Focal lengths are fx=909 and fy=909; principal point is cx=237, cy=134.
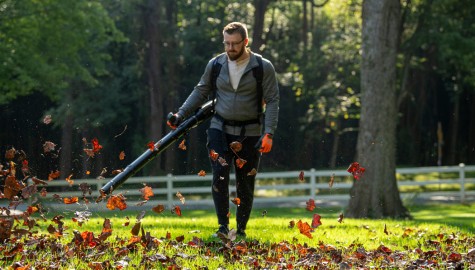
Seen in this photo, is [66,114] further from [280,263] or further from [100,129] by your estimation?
[280,263]

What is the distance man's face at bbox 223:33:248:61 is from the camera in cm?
780

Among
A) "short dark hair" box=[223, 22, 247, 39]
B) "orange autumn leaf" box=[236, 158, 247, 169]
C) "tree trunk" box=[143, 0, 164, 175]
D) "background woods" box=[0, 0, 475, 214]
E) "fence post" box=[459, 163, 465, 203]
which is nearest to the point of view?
"orange autumn leaf" box=[236, 158, 247, 169]

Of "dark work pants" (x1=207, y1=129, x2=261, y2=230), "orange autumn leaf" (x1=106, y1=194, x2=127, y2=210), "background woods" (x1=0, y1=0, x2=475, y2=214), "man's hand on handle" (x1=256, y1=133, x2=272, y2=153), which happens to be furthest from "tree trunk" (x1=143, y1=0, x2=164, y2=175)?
"orange autumn leaf" (x1=106, y1=194, x2=127, y2=210)

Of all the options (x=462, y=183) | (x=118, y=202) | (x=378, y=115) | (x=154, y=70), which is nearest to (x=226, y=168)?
(x=118, y=202)

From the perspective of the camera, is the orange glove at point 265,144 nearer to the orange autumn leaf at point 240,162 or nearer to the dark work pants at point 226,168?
the orange autumn leaf at point 240,162

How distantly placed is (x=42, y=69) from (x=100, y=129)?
11188mm

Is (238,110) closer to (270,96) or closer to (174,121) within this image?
(270,96)

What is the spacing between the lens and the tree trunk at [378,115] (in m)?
15.5

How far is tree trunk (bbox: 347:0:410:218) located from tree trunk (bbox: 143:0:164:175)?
57.2 feet

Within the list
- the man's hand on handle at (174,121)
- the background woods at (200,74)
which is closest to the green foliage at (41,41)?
the background woods at (200,74)

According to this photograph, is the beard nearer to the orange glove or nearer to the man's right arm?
the man's right arm

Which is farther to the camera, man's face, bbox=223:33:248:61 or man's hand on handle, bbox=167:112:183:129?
man's hand on handle, bbox=167:112:183:129

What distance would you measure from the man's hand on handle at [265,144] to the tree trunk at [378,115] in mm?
8058

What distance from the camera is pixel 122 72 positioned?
129 feet
